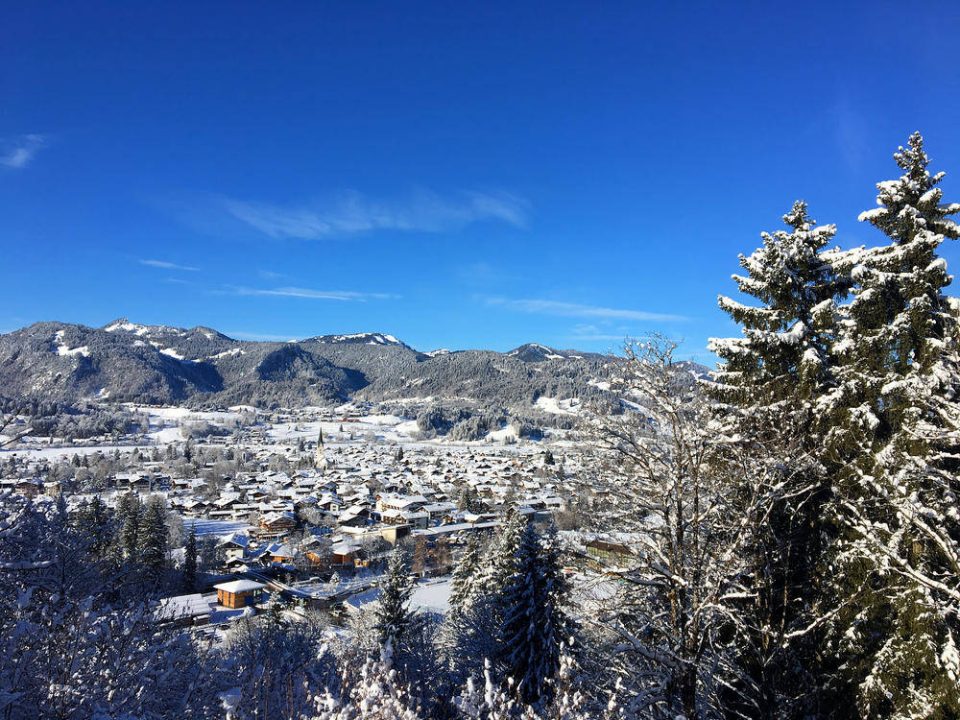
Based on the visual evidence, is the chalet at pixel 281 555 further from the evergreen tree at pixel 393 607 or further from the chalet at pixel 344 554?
the evergreen tree at pixel 393 607

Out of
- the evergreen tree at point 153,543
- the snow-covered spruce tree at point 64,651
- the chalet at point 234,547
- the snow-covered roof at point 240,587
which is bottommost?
the chalet at point 234,547

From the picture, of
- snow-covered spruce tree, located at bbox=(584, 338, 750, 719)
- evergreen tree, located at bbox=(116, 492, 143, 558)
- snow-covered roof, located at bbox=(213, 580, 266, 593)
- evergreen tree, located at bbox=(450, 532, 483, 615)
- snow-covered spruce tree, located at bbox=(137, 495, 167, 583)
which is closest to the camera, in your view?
snow-covered spruce tree, located at bbox=(584, 338, 750, 719)

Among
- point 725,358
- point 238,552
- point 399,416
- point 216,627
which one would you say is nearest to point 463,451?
point 399,416

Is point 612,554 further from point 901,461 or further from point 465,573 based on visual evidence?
point 465,573

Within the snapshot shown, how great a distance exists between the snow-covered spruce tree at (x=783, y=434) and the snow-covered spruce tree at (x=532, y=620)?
21.5 feet

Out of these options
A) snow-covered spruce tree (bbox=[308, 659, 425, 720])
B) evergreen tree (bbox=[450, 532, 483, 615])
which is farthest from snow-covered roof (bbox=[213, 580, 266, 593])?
snow-covered spruce tree (bbox=[308, 659, 425, 720])

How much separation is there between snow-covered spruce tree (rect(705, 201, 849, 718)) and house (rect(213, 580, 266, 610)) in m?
26.2

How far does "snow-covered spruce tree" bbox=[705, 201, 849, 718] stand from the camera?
5.96m

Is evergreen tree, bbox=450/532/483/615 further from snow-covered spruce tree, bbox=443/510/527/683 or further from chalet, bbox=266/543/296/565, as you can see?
chalet, bbox=266/543/296/565

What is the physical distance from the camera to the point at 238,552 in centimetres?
3622

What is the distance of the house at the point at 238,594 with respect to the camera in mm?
26609

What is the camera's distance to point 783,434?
610 centimetres

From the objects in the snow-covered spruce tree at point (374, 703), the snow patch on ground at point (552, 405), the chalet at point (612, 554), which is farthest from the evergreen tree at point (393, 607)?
the snow patch on ground at point (552, 405)

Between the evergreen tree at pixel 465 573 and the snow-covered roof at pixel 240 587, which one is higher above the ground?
the evergreen tree at pixel 465 573
